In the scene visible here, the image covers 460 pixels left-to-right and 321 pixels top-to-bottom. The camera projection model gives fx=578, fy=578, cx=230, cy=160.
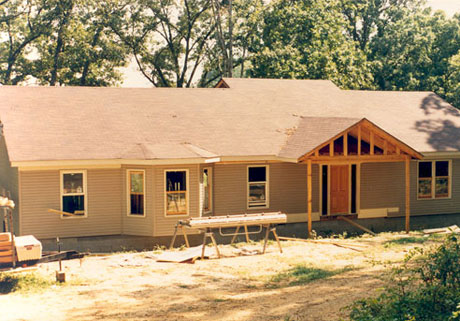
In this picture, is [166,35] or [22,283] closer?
[22,283]

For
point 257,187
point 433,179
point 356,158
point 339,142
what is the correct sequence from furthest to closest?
point 433,179 → point 339,142 → point 257,187 → point 356,158

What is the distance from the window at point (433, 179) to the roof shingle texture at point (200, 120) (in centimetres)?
115

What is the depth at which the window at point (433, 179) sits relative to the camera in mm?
25516

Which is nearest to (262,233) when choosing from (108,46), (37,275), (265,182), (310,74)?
(265,182)

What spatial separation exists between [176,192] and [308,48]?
71.6 ft

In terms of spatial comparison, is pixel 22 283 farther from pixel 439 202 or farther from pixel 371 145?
pixel 439 202

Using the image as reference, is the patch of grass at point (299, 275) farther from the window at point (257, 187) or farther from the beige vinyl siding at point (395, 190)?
the beige vinyl siding at point (395, 190)

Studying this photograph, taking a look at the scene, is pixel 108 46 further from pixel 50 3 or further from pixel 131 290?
pixel 131 290

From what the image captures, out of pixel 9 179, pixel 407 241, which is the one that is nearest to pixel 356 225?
pixel 407 241

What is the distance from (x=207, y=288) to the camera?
14.7 meters

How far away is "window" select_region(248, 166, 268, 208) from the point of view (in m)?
22.8

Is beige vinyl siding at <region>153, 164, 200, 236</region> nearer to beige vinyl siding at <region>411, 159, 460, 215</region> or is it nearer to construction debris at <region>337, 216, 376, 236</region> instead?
construction debris at <region>337, 216, 376, 236</region>

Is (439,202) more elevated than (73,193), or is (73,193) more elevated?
(73,193)

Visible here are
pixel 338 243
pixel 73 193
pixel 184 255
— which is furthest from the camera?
pixel 338 243
